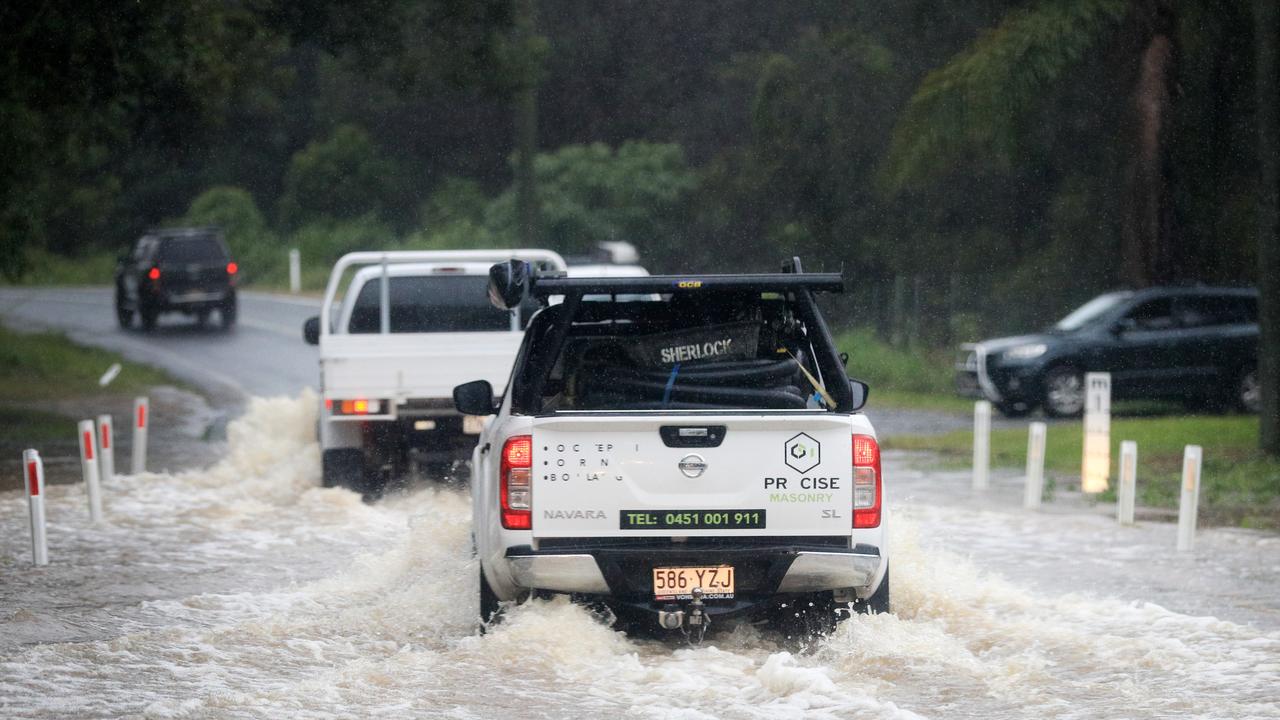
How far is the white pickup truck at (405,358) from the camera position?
13.9 m

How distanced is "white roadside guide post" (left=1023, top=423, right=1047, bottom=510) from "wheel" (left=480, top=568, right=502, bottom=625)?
22.7 feet

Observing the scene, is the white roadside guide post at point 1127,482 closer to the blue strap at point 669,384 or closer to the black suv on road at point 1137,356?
the blue strap at point 669,384

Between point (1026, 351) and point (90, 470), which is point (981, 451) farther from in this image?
point (90, 470)

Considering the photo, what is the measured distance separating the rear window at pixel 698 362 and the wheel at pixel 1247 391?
605 inches

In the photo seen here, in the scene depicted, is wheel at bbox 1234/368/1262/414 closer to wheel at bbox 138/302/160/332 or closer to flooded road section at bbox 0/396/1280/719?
flooded road section at bbox 0/396/1280/719

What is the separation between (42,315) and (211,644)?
3587cm

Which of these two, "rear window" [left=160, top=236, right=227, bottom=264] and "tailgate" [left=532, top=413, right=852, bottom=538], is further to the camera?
"rear window" [left=160, top=236, right=227, bottom=264]

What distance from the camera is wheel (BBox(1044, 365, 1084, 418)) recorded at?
22.4 metres

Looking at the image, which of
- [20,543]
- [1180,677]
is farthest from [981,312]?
[1180,677]

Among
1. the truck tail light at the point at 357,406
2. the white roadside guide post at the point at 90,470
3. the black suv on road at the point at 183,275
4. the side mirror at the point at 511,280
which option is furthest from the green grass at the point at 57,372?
the side mirror at the point at 511,280

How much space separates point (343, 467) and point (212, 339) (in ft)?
72.3

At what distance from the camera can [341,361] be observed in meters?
13.8

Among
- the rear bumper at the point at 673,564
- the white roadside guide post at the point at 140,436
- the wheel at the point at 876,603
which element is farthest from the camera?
the white roadside guide post at the point at 140,436

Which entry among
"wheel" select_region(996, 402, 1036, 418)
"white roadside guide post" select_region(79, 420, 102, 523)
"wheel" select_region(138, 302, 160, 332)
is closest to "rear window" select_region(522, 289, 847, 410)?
"white roadside guide post" select_region(79, 420, 102, 523)
